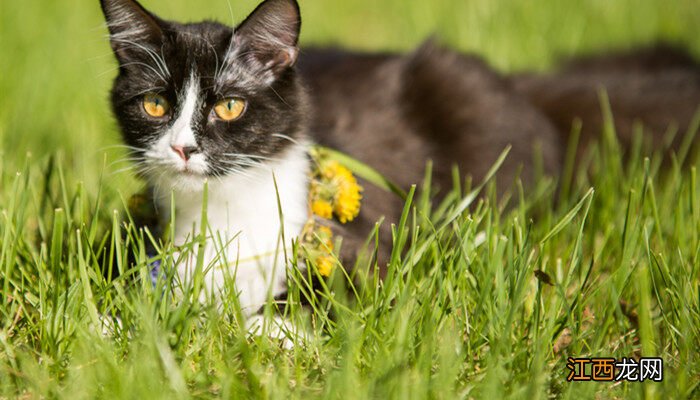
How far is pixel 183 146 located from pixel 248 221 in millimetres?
260

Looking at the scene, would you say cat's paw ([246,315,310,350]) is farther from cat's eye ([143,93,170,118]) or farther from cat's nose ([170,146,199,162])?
cat's eye ([143,93,170,118])

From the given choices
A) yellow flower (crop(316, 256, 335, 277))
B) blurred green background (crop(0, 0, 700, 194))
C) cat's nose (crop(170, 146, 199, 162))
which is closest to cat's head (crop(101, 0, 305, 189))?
cat's nose (crop(170, 146, 199, 162))

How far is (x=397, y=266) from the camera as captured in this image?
5.39 ft

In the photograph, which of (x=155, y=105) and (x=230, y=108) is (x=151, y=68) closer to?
(x=155, y=105)

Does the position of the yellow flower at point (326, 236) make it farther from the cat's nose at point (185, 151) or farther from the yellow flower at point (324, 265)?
the cat's nose at point (185, 151)

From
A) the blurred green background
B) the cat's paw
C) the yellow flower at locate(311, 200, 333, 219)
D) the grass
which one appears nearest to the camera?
the grass

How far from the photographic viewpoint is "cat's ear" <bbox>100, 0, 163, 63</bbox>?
1.75m

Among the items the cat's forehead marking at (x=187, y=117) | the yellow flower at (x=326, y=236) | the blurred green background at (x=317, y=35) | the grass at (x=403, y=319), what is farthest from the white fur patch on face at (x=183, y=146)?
the blurred green background at (x=317, y=35)

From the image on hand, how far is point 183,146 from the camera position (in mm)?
1646

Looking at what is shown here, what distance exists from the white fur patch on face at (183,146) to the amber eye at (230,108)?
2.0 inches

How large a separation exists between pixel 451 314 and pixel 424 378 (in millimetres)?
259

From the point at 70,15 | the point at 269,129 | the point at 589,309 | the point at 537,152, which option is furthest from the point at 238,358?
the point at 70,15

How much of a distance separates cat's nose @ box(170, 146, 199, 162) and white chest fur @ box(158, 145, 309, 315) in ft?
0.34

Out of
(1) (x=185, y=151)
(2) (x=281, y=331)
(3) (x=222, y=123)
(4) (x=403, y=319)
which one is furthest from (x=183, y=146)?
(4) (x=403, y=319)
